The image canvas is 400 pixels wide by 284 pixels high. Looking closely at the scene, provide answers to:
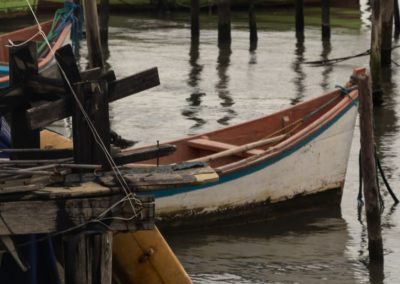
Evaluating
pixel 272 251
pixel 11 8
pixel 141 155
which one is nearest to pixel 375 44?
pixel 272 251

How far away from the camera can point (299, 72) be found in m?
27.1

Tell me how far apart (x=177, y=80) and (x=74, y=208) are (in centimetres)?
1837

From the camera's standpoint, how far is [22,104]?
318 inches

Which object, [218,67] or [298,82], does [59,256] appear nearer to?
[298,82]

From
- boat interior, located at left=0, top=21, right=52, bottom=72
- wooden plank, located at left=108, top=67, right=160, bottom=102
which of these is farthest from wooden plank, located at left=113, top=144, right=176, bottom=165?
boat interior, located at left=0, top=21, right=52, bottom=72

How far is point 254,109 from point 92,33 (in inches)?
279

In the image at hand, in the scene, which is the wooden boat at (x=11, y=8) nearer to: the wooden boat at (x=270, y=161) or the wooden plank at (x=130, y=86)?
the wooden boat at (x=270, y=161)

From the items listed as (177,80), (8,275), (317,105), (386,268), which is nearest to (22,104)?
(8,275)

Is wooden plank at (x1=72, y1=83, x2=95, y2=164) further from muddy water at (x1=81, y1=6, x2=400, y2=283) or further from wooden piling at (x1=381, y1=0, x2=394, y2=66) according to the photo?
wooden piling at (x1=381, y1=0, x2=394, y2=66)

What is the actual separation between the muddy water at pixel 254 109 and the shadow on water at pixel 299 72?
0.07ft

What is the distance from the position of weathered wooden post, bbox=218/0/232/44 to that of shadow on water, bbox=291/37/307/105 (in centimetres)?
185

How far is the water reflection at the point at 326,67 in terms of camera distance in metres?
25.0

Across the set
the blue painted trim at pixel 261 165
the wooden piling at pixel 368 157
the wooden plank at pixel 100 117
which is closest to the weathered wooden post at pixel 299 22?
the blue painted trim at pixel 261 165

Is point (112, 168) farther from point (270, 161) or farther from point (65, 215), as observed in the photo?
point (270, 161)
